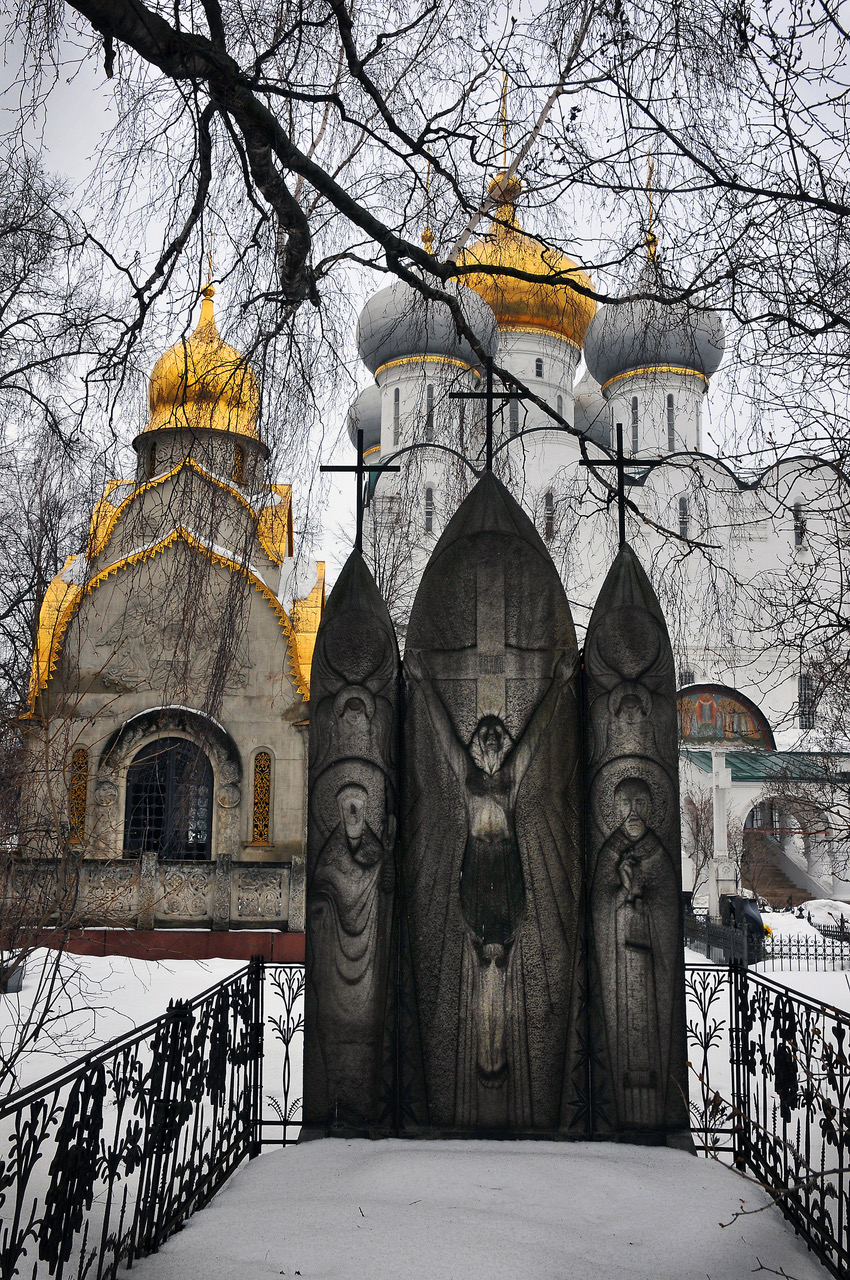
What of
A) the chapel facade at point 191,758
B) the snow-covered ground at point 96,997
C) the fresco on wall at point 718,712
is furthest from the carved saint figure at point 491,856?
the fresco on wall at point 718,712

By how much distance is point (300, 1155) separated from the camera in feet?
14.0

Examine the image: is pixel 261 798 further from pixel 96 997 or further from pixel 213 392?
pixel 213 392

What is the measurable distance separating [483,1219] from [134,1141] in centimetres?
121

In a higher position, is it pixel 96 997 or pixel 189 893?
pixel 189 893

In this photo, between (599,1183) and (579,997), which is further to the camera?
(579,997)

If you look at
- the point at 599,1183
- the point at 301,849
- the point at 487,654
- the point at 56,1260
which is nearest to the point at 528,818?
the point at 487,654

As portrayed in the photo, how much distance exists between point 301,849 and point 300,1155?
11062 mm

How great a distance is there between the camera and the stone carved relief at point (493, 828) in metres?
4.48

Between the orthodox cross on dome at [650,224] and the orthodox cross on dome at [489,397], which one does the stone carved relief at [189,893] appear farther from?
the orthodox cross on dome at [650,224]

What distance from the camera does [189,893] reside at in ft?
45.9

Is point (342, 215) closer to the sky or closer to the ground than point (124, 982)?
closer to the sky

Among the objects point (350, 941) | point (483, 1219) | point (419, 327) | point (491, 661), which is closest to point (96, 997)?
point (350, 941)

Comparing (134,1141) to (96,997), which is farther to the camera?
(96,997)

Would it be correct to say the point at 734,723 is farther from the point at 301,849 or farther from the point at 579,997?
the point at 579,997
